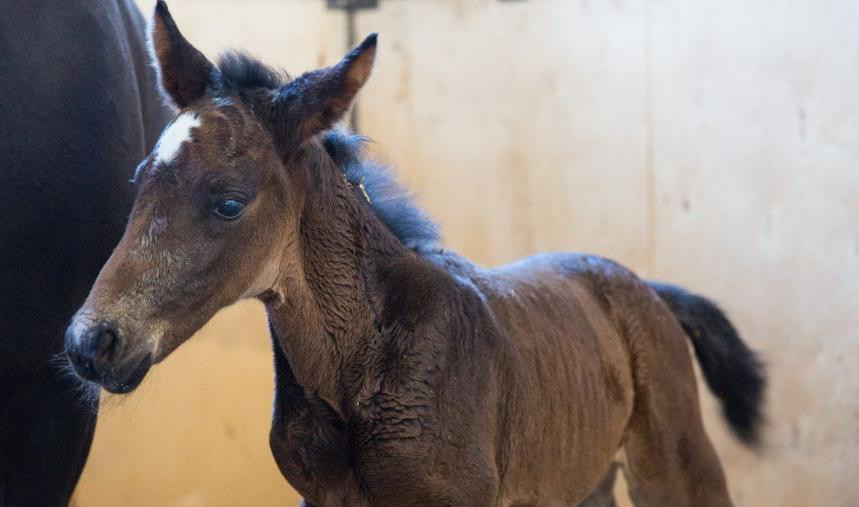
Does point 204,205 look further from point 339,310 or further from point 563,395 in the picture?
point 563,395

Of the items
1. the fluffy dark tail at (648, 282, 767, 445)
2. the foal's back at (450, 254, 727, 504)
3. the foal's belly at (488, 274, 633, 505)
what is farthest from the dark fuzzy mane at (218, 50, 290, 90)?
the fluffy dark tail at (648, 282, 767, 445)

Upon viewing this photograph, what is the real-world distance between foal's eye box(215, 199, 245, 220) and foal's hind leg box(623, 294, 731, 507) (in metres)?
1.45

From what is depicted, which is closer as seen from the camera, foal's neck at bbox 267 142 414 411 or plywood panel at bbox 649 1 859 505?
foal's neck at bbox 267 142 414 411

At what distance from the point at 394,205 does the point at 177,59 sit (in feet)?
2.06

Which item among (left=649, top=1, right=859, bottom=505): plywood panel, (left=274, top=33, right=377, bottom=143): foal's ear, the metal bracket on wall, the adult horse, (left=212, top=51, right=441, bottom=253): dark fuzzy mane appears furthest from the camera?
the metal bracket on wall

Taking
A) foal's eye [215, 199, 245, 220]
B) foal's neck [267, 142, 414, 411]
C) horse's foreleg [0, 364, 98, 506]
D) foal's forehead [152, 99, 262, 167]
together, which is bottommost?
horse's foreleg [0, 364, 98, 506]

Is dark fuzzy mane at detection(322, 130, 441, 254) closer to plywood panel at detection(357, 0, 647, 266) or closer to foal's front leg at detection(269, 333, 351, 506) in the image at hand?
foal's front leg at detection(269, 333, 351, 506)

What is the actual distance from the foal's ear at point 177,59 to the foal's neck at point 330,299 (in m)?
0.27

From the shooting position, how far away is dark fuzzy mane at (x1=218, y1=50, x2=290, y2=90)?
1.95 m

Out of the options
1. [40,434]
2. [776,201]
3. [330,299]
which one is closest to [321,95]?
[330,299]

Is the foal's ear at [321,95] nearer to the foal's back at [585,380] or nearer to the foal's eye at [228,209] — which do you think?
the foal's eye at [228,209]

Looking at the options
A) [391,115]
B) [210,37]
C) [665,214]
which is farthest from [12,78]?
[665,214]

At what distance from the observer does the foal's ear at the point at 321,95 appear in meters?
1.89

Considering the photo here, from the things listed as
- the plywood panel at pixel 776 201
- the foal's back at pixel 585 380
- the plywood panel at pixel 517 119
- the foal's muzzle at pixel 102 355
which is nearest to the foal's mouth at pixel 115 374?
the foal's muzzle at pixel 102 355
